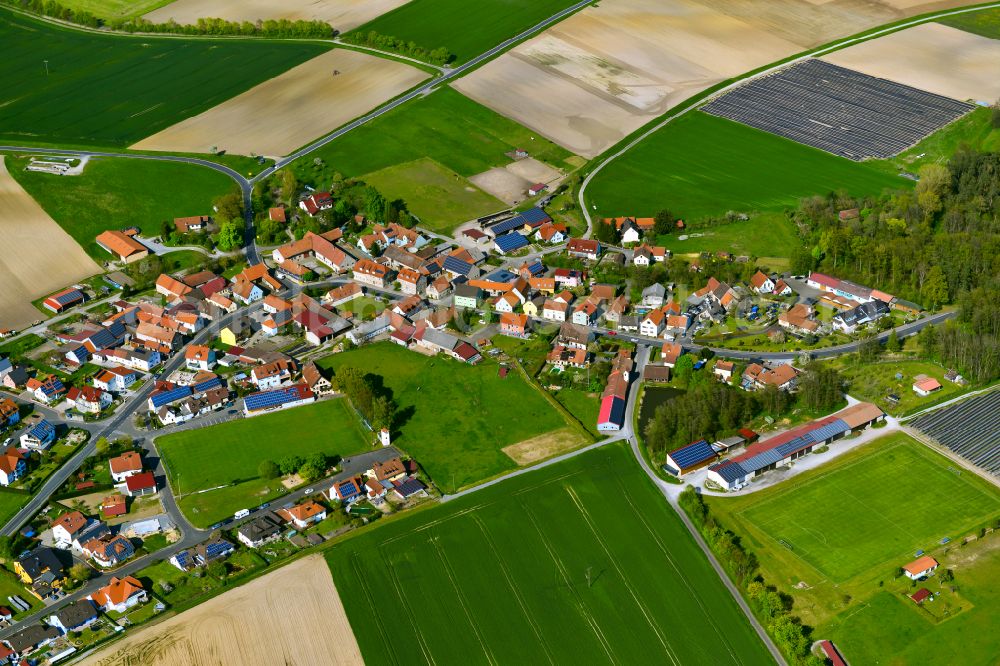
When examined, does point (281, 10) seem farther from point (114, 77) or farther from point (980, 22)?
point (980, 22)

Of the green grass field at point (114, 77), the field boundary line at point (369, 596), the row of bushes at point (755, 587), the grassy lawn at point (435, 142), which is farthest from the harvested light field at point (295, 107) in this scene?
the row of bushes at point (755, 587)

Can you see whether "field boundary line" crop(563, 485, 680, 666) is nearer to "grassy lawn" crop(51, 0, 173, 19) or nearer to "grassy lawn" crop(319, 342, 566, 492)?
"grassy lawn" crop(319, 342, 566, 492)

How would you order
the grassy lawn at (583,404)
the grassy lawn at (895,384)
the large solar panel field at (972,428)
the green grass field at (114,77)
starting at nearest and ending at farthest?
the large solar panel field at (972,428), the grassy lawn at (583,404), the grassy lawn at (895,384), the green grass field at (114,77)

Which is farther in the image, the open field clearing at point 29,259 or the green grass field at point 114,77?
the green grass field at point 114,77

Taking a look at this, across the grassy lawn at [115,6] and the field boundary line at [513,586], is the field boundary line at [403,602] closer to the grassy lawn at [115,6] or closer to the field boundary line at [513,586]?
the field boundary line at [513,586]

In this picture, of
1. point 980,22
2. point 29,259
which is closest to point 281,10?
point 29,259

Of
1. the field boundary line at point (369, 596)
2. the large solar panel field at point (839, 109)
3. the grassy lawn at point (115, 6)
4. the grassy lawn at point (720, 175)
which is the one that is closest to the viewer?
the field boundary line at point (369, 596)

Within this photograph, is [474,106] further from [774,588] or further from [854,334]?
[774,588]
